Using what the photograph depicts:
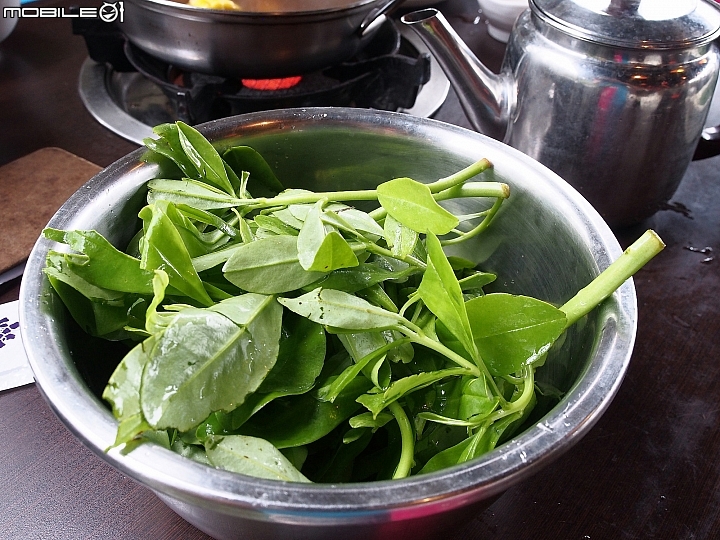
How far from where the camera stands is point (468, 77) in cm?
75

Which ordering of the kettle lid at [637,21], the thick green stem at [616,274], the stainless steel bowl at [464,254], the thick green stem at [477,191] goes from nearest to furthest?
the stainless steel bowl at [464,254]
the thick green stem at [616,274]
the thick green stem at [477,191]
the kettle lid at [637,21]

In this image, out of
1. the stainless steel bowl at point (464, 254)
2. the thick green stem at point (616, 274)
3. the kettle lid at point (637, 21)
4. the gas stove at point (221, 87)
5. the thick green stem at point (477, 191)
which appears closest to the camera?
the stainless steel bowl at point (464, 254)

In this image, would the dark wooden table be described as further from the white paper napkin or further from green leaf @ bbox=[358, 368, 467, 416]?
green leaf @ bbox=[358, 368, 467, 416]

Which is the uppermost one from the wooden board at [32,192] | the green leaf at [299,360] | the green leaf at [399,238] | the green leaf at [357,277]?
the green leaf at [399,238]

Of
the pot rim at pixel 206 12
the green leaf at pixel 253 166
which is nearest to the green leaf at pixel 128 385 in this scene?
the green leaf at pixel 253 166

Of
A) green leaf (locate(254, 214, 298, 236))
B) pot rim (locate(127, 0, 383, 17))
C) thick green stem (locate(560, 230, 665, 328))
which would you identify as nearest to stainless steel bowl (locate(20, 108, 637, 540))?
thick green stem (locate(560, 230, 665, 328))

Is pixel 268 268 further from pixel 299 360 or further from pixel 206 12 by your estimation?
pixel 206 12

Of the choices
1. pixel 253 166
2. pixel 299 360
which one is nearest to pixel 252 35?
pixel 253 166

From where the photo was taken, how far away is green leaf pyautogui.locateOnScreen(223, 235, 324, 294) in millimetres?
377

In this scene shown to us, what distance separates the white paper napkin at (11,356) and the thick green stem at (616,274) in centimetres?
44

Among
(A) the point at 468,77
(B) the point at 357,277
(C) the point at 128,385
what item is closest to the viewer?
(C) the point at 128,385

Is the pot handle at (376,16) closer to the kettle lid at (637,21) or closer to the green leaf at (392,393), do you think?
the kettle lid at (637,21)

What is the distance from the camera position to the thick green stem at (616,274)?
1.31 ft

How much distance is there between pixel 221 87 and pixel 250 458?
652mm
